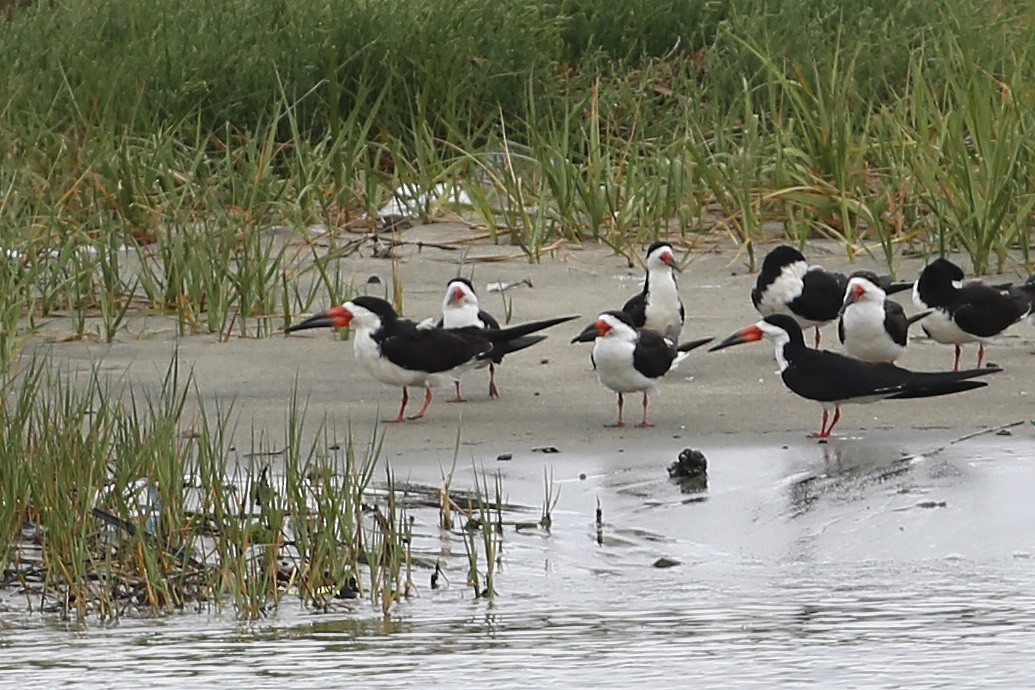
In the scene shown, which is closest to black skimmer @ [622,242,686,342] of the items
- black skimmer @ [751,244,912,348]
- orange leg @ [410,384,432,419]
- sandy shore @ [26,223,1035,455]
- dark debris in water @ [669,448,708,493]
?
sandy shore @ [26,223,1035,455]

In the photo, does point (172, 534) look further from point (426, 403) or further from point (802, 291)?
point (802, 291)

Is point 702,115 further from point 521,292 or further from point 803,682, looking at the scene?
point 803,682

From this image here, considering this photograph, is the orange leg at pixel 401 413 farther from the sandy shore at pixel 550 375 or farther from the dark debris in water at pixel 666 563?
the dark debris in water at pixel 666 563

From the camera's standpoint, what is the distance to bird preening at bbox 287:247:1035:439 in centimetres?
752

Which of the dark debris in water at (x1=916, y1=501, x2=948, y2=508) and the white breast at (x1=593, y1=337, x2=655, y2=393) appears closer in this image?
the dark debris in water at (x1=916, y1=501, x2=948, y2=508)

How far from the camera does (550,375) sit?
8695mm

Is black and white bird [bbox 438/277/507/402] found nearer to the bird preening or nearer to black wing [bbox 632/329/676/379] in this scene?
the bird preening

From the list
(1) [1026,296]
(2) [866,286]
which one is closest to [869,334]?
(2) [866,286]

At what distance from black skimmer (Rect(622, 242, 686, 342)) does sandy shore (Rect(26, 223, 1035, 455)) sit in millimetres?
202

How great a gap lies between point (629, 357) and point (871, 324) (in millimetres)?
1271

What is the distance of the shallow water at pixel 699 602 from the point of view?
4754 millimetres

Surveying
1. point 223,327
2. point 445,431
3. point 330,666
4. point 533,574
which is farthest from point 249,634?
point 223,327

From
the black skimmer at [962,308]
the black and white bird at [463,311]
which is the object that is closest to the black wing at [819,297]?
the black skimmer at [962,308]

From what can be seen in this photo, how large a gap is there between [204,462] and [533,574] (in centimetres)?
98
